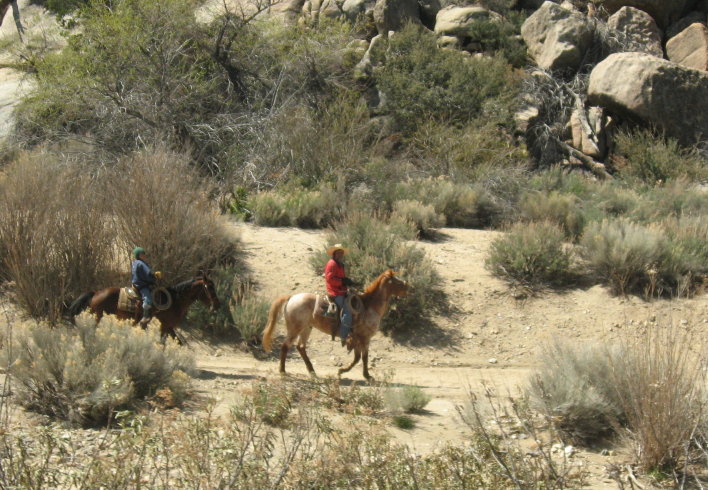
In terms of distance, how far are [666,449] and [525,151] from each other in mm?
18093

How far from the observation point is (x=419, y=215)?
58.4 ft

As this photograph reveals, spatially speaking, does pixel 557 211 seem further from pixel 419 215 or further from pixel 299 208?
pixel 299 208

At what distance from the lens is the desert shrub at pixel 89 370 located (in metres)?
7.88

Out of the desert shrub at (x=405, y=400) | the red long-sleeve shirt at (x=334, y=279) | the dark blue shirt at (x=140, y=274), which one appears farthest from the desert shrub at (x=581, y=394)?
the dark blue shirt at (x=140, y=274)

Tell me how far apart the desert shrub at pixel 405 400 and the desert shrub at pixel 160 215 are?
6237 mm

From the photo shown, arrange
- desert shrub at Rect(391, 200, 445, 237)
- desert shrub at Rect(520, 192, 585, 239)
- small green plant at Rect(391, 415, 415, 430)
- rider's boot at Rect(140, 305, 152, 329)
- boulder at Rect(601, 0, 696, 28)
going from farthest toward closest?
boulder at Rect(601, 0, 696, 28)
desert shrub at Rect(520, 192, 585, 239)
desert shrub at Rect(391, 200, 445, 237)
rider's boot at Rect(140, 305, 152, 329)
small green plant at Rect(391, 415, 415, 430)

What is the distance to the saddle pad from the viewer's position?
36.3ft

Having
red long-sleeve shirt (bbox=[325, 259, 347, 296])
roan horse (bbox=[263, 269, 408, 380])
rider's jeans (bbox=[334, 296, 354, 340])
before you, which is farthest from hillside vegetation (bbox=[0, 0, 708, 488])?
red long-sleeve shirt (bbox=[325, 259, 347, 296])

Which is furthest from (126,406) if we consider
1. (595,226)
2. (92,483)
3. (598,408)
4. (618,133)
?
(618,133)

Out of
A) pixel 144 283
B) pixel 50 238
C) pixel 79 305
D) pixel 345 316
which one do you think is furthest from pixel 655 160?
pixel 79 305

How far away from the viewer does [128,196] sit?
13734 mm

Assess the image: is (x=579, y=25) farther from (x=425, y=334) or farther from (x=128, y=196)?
(x=128, y=196)

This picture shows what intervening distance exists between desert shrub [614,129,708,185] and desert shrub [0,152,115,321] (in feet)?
52.6

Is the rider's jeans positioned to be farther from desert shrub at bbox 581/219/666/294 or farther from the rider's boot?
desert shrub at bbox 581/219/666/294
